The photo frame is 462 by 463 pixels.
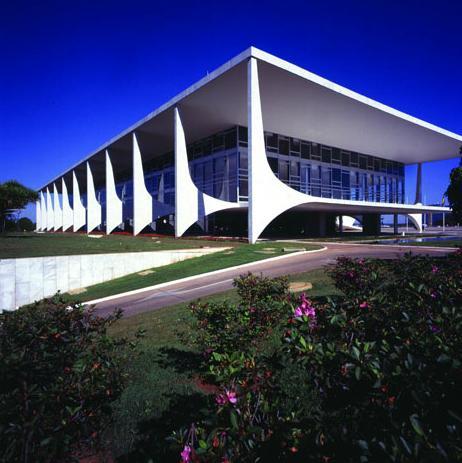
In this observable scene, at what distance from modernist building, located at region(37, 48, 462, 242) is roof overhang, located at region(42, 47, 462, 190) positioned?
4.2 inches

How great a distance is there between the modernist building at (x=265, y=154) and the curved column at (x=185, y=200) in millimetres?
98

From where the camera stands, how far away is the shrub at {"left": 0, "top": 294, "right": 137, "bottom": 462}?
1.84 metres

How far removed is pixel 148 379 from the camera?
4.36m

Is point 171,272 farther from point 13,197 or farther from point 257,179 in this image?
point 13,197

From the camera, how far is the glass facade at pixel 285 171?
3259 centimetres

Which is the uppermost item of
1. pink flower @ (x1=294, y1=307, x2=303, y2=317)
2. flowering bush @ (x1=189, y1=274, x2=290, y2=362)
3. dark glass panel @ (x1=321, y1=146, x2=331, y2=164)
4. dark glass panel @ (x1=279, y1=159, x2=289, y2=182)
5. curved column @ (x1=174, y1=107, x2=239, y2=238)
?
dark glass panel @ (x1=321, y1=146, x2=331, y2=164)

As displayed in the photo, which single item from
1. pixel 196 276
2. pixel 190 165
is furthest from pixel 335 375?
pixel 190 165

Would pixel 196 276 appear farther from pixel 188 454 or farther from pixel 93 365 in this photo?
pixel 188 454

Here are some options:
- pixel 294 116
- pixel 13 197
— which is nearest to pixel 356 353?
pixel 294 116

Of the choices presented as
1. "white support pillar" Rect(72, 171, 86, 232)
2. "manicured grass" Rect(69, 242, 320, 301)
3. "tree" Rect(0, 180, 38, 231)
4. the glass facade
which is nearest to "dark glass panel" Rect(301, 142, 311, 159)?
the glass facade

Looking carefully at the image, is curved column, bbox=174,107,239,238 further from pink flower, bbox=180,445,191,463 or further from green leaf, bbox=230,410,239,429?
pink flower, bbox=180,445,191,463

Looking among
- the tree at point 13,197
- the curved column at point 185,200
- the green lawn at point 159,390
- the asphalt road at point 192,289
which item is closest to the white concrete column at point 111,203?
the tree at point 13,197

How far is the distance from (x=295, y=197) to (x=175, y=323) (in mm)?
20708

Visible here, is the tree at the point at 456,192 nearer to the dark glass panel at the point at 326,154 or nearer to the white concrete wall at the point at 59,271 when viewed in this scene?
the white concrete wall at the point at 59,271
